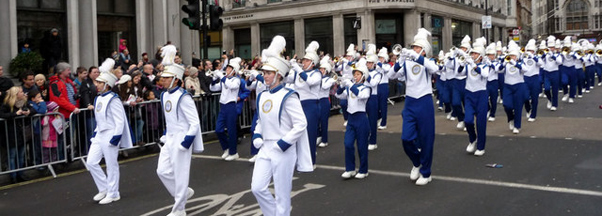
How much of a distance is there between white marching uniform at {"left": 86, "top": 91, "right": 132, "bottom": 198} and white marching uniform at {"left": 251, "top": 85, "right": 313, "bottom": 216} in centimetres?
301

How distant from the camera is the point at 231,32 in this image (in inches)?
1781

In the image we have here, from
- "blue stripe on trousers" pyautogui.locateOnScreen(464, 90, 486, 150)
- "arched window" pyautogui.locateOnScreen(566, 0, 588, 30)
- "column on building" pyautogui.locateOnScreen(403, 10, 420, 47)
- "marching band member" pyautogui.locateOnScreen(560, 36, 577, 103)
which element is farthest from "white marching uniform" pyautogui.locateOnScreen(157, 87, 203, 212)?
"arched window" pyautogui.locateOnScreen(566, 0, 588, 30)

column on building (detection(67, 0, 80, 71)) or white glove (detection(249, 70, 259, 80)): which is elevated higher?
column on building (detection(67, 0, 80, 71))

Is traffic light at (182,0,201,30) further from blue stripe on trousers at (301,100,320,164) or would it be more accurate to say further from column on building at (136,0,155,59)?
column on building at (136,0,155,59)

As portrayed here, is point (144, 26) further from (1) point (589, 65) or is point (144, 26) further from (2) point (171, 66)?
(1) point (589, 65)

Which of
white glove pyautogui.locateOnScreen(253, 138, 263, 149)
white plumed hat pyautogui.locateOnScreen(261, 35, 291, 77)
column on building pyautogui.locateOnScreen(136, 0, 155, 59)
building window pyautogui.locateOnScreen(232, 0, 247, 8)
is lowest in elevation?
white glove pyautogui.locateOnScreen(253, 138, 263, 149)

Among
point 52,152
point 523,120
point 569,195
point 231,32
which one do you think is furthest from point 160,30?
point 231,32

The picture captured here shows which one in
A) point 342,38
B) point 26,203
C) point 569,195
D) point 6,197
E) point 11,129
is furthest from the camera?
point 342,38

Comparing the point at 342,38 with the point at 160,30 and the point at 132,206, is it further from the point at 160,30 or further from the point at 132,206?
the point at 132,206

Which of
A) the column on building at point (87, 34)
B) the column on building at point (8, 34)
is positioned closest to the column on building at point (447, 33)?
the column on building at point (87, 34)

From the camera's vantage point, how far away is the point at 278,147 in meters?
5.23

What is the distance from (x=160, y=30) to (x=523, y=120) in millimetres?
15047

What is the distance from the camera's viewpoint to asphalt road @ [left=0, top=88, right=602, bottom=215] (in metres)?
6.63

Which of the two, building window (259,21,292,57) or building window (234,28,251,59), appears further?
building window (234,28,251,59)
